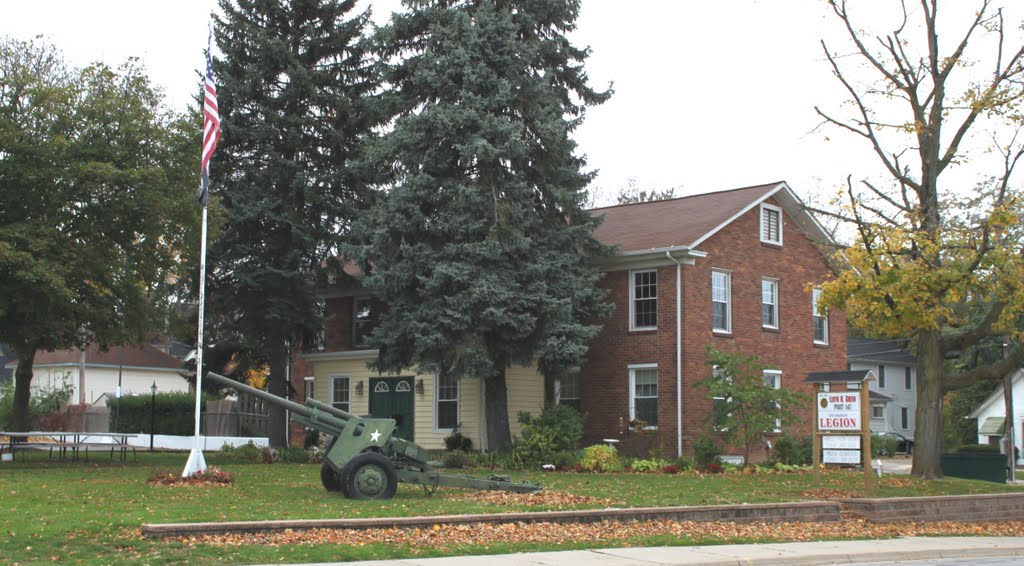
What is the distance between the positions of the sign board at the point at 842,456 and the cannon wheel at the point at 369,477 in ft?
30.1

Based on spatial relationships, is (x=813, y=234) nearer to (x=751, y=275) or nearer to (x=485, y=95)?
(x=751, y=275)

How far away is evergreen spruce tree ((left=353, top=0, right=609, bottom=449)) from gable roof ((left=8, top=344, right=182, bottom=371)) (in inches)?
1172

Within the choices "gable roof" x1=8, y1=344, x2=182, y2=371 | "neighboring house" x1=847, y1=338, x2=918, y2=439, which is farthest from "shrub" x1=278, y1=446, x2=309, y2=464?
"neighboring house" x1=847, y1=338, x2=918, y2=439

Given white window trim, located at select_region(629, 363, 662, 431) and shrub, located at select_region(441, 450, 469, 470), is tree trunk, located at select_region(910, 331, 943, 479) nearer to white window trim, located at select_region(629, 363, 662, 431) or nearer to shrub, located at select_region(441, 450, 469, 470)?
white window trim, located at select_region(629, 363, 662, 431)

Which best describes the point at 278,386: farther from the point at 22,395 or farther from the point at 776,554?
the point at 776,554

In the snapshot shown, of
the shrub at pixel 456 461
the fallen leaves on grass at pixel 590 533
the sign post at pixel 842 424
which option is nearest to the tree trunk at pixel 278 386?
the shrub at pixel 456 461

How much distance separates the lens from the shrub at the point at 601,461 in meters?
26.6

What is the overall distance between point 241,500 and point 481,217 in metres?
12.8

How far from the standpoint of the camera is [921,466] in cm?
2389

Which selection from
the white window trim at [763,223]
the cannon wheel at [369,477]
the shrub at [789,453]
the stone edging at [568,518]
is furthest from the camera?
the white window trim at [763,223]

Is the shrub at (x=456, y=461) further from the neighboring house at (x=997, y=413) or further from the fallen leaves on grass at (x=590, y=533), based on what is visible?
the neighboring house at (x=997, y=413)

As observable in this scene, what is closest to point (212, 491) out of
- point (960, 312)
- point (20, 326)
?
point (20, 326)

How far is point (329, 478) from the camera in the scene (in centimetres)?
1783

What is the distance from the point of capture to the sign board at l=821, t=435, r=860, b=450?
20938 mm
